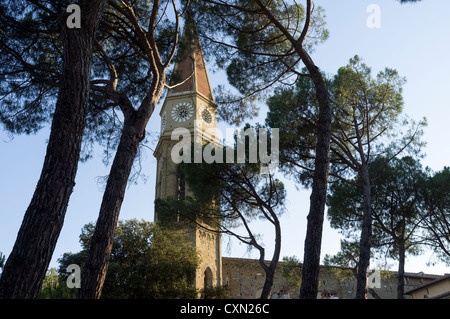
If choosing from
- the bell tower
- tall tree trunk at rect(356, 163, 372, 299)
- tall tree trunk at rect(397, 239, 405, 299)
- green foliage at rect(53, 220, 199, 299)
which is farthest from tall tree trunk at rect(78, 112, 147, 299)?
the bell tower

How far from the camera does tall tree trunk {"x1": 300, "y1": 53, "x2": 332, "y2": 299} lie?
4777mm

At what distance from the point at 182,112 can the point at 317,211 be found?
16509 mm

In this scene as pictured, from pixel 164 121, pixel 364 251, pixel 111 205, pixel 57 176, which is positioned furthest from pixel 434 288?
pixel 57 176

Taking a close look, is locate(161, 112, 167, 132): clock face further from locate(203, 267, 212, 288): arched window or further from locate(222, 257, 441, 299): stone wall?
locate(203, 267, 212, 288): arched window

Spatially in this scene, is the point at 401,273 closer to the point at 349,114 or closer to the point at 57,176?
the point at 349,114

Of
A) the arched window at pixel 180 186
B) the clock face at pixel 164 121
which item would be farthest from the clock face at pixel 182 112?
the arched window at pixel 180 186

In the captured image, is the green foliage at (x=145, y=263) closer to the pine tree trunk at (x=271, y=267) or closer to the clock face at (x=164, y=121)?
the pine tree trunk at (x=271, y=267)

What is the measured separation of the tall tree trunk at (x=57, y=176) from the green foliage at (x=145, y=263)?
931 centimetres

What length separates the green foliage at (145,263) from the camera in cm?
1212

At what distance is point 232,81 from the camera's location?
802 centimetres

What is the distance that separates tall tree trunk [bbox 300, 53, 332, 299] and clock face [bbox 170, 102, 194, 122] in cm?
1523

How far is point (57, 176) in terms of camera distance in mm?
3086

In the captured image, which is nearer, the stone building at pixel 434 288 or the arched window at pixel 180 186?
the stone building at pixel 434 288

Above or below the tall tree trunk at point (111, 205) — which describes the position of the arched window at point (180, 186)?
above
